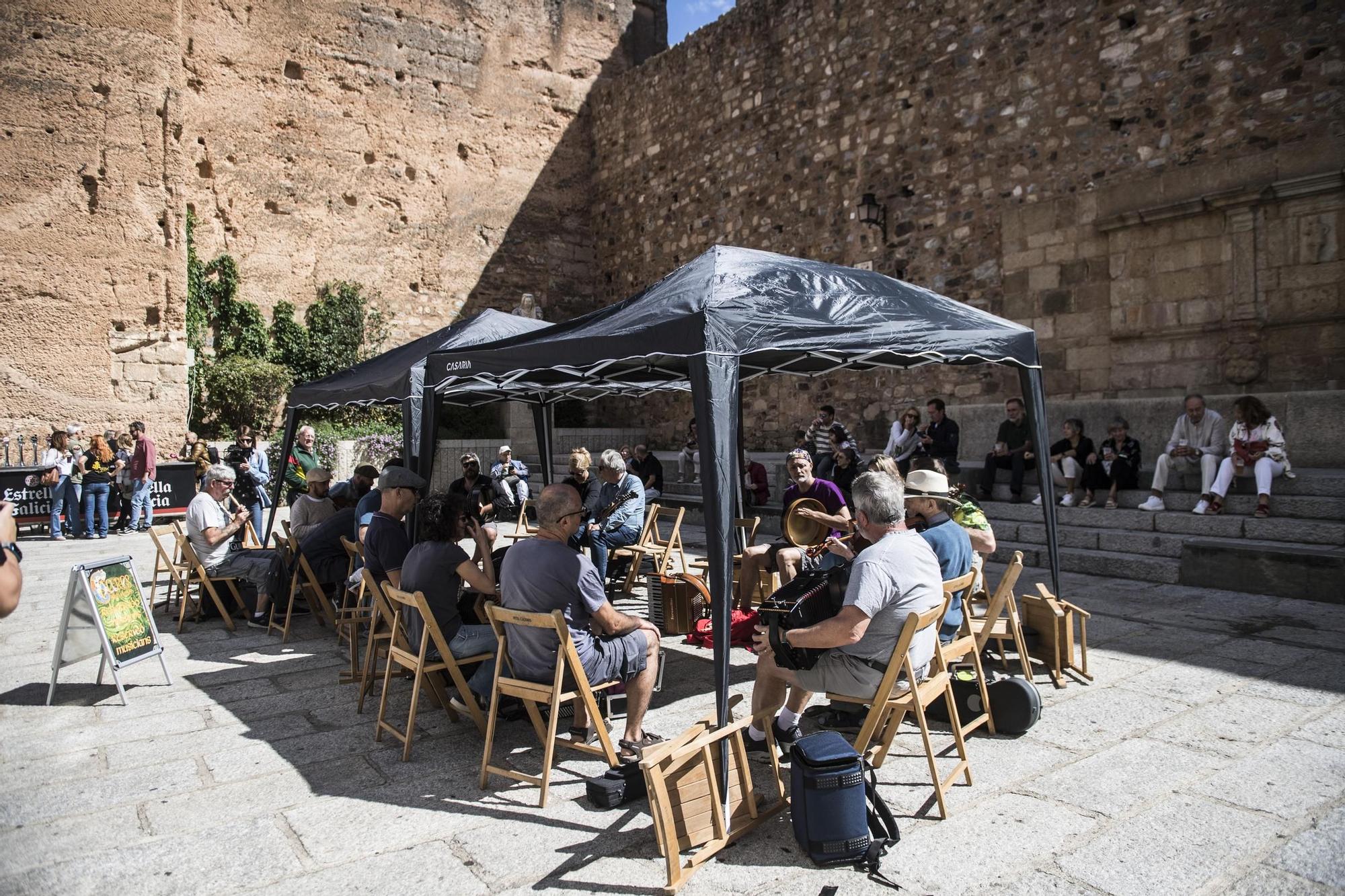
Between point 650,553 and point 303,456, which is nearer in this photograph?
point 650,553

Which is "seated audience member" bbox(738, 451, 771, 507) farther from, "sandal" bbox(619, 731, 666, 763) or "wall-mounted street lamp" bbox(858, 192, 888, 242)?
"sandal" bbox(619, 731, 666, 763)

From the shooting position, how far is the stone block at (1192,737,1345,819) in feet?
9.55

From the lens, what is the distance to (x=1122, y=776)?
315 centimetres

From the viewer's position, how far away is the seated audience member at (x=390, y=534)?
4402 millimetres

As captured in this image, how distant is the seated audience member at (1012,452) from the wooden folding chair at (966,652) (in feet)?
16.5

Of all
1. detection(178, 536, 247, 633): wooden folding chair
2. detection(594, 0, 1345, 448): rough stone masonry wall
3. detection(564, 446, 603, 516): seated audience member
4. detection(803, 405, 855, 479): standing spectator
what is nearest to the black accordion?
detection(564, 446, 603, 516): seated audience member

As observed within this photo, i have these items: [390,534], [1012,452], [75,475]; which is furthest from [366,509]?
[75,475]

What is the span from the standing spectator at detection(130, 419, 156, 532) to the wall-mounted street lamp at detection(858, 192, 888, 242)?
32.3ft

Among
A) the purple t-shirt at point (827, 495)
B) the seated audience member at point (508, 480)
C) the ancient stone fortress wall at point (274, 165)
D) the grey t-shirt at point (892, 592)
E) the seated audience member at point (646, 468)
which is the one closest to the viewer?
the grey t-shirt at point (892, 592)

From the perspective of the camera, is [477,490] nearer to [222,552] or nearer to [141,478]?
[222,552]

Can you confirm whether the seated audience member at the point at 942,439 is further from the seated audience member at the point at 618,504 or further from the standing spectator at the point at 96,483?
the standing spectator at the point at 96,483

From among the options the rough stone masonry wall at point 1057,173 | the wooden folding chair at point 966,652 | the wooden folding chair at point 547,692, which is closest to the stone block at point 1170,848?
the wooden folding chair at point 966,652

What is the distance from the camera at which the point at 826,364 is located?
274 inches

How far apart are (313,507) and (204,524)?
0.69 m
